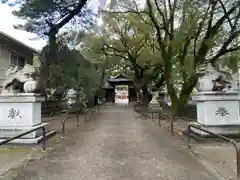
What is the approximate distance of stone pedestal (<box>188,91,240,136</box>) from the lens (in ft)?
38.2

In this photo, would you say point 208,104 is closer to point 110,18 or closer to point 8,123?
point 8,123

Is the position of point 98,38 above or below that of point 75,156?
above

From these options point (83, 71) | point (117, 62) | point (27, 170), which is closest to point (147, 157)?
point (27, 170)

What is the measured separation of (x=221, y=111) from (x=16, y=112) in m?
7.64

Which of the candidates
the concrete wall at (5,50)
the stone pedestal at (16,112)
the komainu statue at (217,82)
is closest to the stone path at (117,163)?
the stone pedestal at (16,112)

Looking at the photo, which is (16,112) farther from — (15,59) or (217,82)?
(15,59)

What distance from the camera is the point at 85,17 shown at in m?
18.9

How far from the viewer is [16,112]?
37.8 ft

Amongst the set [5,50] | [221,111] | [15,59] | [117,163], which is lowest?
[117,163]

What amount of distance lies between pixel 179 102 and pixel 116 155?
1355 cm

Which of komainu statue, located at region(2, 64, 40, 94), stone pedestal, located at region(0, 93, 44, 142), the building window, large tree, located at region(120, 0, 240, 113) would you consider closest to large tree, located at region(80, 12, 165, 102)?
the building window

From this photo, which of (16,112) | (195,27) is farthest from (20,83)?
(195,27)

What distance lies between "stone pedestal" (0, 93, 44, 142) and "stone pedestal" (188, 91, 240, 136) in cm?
631

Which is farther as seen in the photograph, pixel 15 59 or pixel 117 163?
pixel 15 59
